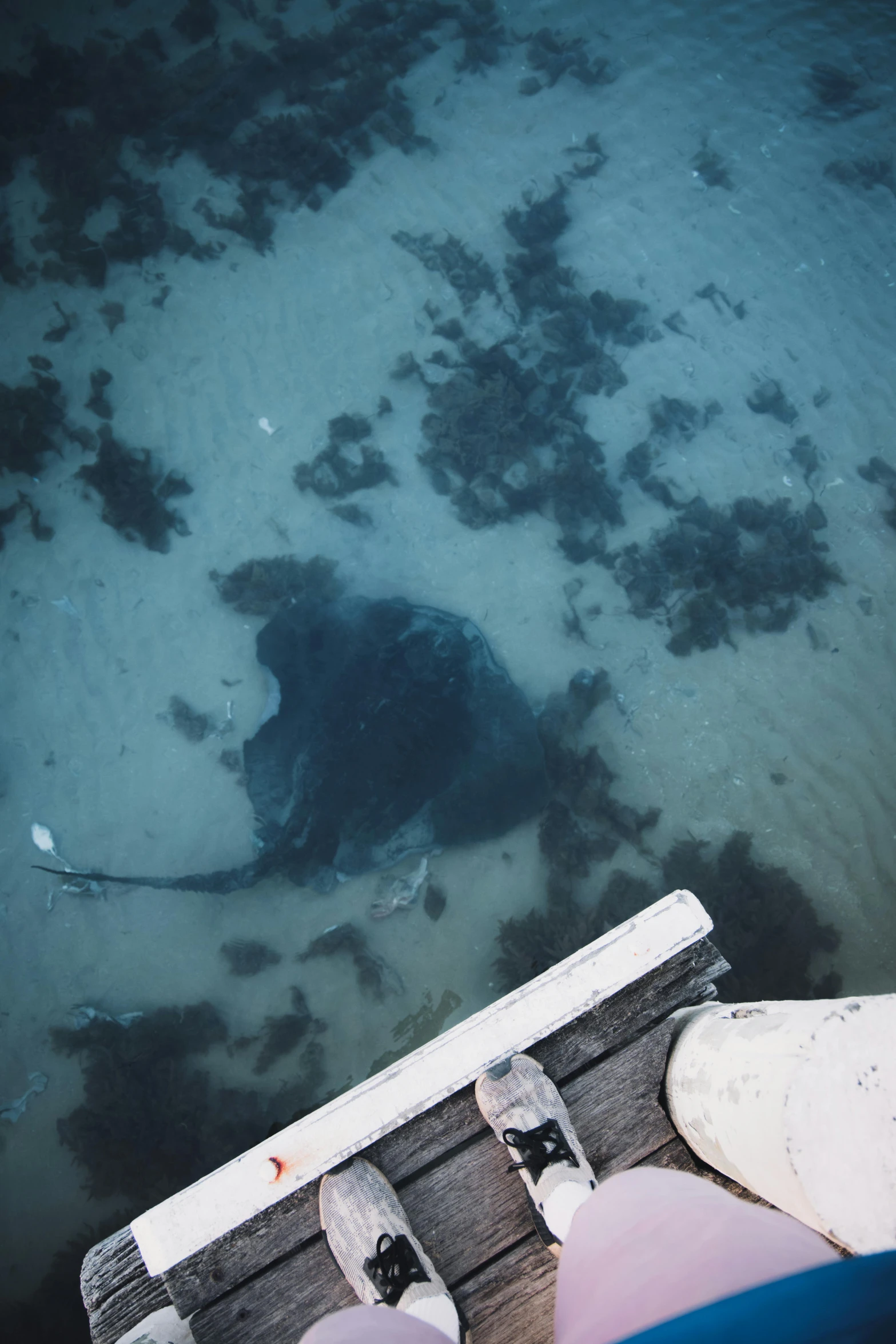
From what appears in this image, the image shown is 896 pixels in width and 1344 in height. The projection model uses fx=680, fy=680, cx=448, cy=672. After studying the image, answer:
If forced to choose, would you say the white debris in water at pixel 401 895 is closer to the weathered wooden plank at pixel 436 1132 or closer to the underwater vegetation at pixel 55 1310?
the underwater vegetation at pixel 55 1310

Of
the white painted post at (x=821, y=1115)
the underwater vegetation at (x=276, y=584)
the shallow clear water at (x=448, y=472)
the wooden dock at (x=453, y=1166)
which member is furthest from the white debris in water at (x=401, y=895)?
the white painted post at (x=821, y=1115)

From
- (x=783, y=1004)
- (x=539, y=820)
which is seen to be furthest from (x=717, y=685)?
(x=783, y=1004)

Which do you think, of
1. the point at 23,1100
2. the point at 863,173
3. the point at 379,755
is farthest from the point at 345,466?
the point at 863,173

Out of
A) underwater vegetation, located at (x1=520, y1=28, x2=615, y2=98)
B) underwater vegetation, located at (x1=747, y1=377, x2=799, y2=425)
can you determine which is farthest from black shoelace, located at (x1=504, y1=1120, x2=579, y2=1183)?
underwater vegetation, located at (x1=520, y1=28, x2=615, y2=98)

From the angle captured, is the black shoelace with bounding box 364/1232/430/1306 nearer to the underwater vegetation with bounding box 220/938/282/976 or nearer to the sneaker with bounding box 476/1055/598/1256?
the sneaker with bounding box 476/1055/598/1256

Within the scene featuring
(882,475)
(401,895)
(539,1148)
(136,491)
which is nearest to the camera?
(539,1148)

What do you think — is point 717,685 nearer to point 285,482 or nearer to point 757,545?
point 757,545

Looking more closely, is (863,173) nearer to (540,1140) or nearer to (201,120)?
(201,120)
